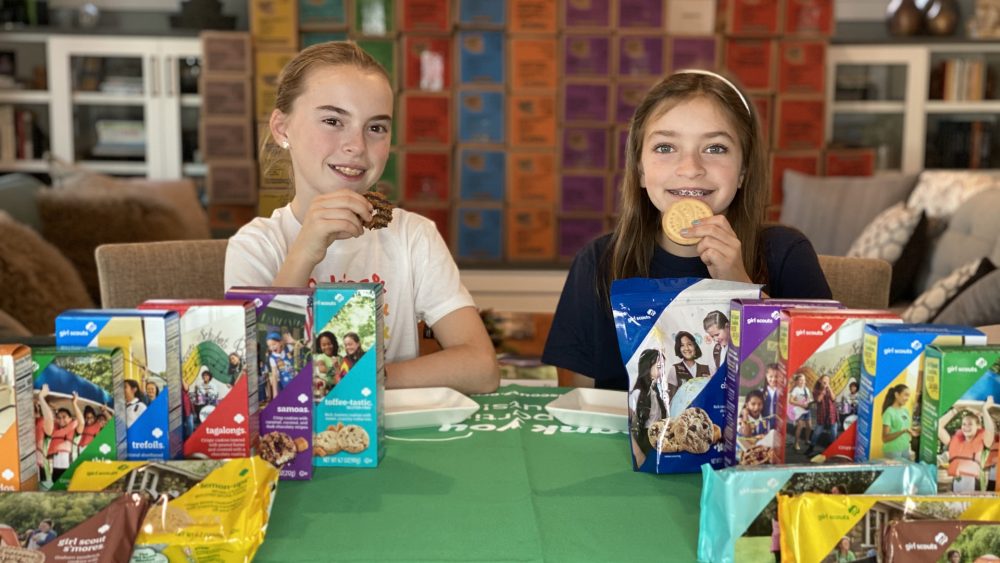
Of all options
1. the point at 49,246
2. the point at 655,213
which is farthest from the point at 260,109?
the point at 655,213

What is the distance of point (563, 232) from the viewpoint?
187 inches

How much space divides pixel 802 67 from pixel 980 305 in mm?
2590

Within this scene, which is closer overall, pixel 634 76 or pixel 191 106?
pixel 634 76

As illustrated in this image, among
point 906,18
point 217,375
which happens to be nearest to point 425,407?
point 217,375

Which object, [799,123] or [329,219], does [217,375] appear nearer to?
[329,219]

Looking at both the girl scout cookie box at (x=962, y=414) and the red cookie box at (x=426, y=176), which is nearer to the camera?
the girl scout cookie box at (x=962, y=414)

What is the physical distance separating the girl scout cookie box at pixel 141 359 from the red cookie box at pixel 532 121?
379cm

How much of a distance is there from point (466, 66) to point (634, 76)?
2.66 ft

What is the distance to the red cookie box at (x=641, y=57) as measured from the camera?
4.60 meters

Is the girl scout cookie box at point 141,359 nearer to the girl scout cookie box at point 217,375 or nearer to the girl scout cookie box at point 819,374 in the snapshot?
the girl scout cookie box at point 217,375

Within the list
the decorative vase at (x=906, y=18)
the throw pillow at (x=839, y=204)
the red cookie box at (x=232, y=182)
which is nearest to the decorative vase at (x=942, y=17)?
the decorative vase at (x=906, y=18)

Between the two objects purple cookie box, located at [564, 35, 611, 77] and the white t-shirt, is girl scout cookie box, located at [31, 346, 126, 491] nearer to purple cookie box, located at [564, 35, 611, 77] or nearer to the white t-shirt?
the white t-shirt

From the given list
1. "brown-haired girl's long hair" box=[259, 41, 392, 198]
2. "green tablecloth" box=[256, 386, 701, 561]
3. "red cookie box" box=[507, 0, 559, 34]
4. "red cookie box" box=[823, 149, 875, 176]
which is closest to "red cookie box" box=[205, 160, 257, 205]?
"red cookie box" box=[507, 0, 559, 34]

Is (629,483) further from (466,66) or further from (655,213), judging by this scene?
(466,66)
